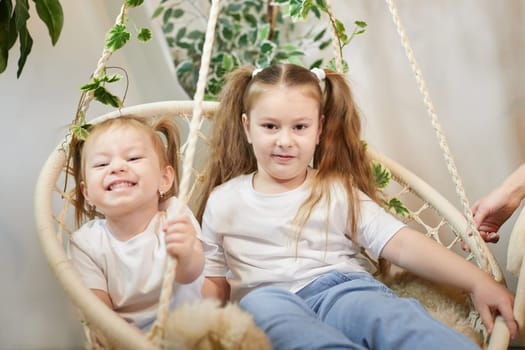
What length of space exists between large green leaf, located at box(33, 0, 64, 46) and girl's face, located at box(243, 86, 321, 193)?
39 centimetres

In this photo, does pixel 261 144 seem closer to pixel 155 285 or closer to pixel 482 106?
pixel 155 285

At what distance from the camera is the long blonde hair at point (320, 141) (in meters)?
1.39

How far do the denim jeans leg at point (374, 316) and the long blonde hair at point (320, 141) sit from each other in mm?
140

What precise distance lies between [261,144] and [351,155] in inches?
8.9

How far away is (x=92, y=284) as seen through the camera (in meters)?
1.24

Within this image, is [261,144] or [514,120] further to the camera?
[514,120]

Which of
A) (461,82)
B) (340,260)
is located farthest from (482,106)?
(340,260)

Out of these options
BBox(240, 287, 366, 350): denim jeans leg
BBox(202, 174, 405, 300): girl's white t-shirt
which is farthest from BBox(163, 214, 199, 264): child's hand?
BBox(202, 174, 405, 300): girl's white t-shirt

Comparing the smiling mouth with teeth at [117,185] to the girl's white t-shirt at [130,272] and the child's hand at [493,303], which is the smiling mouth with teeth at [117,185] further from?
the child's hand at [493,303]

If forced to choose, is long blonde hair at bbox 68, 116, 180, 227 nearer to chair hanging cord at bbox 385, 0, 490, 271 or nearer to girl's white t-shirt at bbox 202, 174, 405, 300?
girl's white t-shirt at bbox 202, 174, 405, 300

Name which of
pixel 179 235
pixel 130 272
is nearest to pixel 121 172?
pixel 130 272

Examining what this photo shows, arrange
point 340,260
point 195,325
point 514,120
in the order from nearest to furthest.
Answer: point 195,325
point 340,260
point 514,120

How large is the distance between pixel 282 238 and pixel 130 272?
293 mm

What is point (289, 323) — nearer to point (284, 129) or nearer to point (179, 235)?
point (179, 235)
